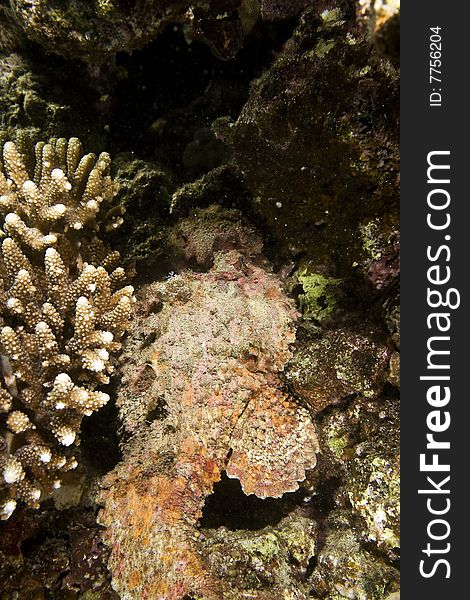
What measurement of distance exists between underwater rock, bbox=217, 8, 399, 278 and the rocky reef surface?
1 cm

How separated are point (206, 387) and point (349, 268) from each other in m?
1.19

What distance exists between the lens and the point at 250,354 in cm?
271

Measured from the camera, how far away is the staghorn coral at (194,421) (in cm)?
239

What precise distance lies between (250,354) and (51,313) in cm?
123

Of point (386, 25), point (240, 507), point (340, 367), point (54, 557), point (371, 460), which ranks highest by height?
point (386, 25)

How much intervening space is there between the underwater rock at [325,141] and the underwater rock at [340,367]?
1.40 feet

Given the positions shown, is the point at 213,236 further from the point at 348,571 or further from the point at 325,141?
the point at 348,571

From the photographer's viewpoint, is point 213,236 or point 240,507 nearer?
point 240,507

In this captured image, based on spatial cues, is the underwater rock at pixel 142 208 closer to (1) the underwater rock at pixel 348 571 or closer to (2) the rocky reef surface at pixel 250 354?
(2) the rocky reef surface at pixel 250 354

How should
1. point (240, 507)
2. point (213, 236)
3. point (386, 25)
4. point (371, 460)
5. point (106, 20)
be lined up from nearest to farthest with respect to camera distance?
point (386, 25), point (371, 460), point (106, 20), point (240, 507), point (213, 236)

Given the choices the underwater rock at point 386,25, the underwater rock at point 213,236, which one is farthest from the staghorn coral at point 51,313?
the underwater rock at point 386,25

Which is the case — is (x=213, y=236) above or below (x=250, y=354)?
above

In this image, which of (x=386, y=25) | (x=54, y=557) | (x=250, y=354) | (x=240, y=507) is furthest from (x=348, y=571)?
(x=386, y=25)

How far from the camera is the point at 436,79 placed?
7.12 ft
